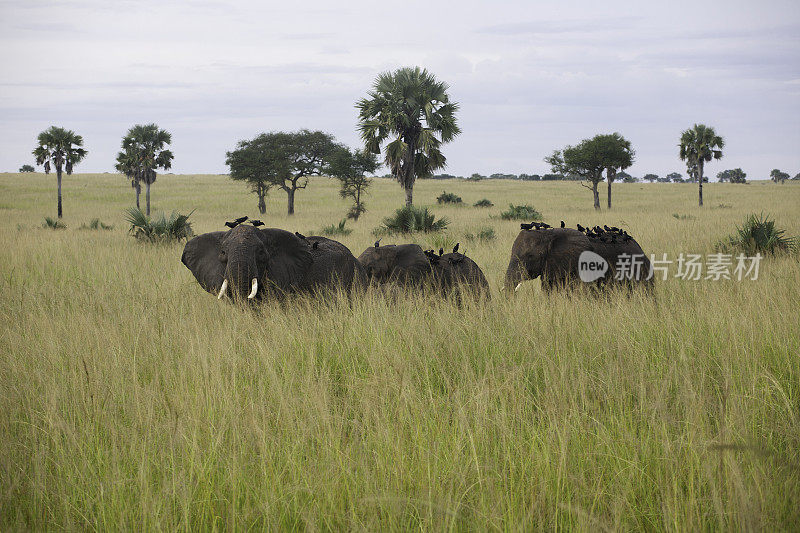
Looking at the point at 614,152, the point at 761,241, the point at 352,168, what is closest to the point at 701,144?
the point at 614,152

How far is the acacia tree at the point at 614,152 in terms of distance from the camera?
148 ft

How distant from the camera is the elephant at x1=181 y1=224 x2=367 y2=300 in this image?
6.16m

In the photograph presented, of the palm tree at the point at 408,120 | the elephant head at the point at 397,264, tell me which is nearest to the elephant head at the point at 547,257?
the elephant head at the point at 397,264

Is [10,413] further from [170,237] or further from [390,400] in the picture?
[170,237]

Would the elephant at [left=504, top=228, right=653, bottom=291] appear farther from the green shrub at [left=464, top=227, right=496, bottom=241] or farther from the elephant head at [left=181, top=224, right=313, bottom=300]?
the green shrub at [left=464, top=227, right=496, bottom=241]

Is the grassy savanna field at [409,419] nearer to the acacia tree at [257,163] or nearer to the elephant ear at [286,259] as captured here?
the elephant ear at [286,259]

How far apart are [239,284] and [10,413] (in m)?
2.57

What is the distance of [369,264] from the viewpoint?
8.11 metres

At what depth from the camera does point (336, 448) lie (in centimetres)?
295

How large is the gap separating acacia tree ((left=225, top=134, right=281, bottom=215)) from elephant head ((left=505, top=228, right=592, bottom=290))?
3988cm

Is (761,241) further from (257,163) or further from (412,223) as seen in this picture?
(257,163)

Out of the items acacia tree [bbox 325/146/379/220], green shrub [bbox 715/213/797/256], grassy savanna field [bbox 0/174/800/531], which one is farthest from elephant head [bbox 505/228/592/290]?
acacia tree [bbox 325/146/379/220]

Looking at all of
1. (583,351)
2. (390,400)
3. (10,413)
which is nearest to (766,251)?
(583,351)

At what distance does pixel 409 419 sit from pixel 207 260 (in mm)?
4169
